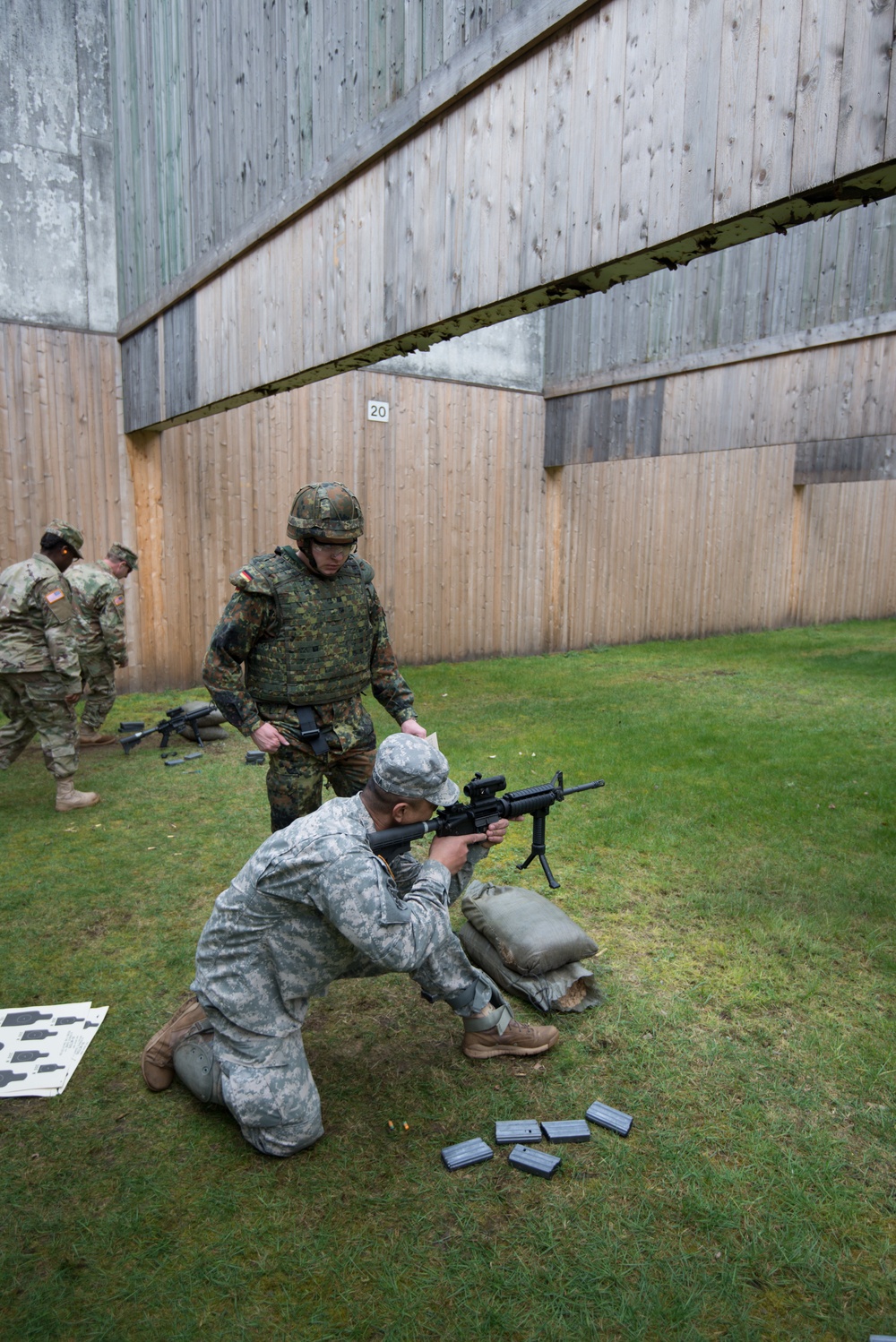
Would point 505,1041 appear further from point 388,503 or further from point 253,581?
point 388,503

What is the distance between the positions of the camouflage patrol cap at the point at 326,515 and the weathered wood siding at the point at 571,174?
153cm

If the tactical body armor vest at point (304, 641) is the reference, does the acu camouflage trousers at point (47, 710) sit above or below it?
below

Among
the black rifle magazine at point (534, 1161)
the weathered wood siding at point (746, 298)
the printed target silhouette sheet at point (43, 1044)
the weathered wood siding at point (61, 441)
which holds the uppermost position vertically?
the weathered wood siding at point (746, 298)

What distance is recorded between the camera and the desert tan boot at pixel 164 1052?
2.70 metres

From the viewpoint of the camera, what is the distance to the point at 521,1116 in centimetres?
258

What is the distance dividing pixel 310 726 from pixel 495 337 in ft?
30.3

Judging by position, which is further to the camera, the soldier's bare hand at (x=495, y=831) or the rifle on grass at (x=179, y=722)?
the rifle on grass at (x=179, y=722)

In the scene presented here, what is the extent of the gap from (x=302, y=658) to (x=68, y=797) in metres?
3.05

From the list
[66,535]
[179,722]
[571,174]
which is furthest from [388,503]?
[571,174]

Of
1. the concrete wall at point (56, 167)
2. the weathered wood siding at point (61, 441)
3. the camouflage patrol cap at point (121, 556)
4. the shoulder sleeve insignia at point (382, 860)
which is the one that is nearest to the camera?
the shoulder sleeve insignia at point (382, 860)

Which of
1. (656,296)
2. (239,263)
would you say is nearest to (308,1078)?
(239,263)

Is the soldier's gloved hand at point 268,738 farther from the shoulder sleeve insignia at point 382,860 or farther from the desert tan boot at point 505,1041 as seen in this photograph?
the desert tan boot at point 505,1041

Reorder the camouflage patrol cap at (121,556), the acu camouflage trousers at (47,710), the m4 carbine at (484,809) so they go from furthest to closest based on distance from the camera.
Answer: the camouflage patrol cap at (121,556), the acu camouflage trousers at (47,710), the m4 carbine at (484,809)

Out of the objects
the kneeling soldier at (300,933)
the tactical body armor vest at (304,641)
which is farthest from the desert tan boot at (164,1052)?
the tactical body armor vest at (304,641)
